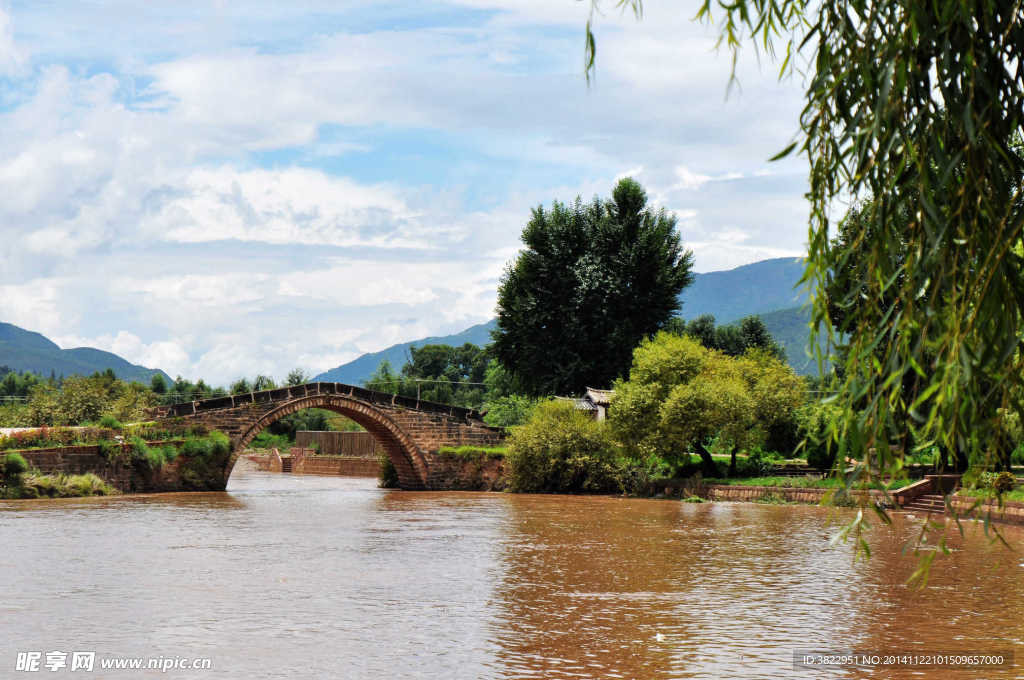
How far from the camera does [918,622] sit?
11.2 metres

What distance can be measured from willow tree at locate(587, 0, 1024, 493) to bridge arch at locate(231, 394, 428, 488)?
33.1 meters

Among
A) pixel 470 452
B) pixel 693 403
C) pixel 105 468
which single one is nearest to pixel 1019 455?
pixel 693 403

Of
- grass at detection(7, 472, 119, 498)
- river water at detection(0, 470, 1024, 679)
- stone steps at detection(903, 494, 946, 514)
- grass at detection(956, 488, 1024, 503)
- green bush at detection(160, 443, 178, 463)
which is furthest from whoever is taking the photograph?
green bush at detection(160, 443, 178, 463)

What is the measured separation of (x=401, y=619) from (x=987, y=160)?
823 centimetres

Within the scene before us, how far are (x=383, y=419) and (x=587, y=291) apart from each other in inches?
475

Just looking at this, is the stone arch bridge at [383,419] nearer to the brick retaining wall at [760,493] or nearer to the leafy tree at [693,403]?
the leafy tree at [693,403]

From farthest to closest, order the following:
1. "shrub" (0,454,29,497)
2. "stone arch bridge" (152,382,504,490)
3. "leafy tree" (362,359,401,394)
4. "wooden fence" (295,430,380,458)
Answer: "leafy tree" (362,359,401,394) < "wooden fence" (295,430,380,458) < "stone arch bridge" (152,382,504,490) < "shrub" (0,454,29,497)

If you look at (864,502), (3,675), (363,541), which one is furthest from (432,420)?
(864,502)

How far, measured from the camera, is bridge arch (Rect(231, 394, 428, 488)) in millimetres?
37188

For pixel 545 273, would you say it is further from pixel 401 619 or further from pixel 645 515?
pixel 401 619

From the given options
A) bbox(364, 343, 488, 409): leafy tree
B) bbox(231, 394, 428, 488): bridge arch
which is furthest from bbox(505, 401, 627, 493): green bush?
bbox(364, 343, 488, 409): leafy tree

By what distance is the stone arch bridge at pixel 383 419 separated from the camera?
118 feet

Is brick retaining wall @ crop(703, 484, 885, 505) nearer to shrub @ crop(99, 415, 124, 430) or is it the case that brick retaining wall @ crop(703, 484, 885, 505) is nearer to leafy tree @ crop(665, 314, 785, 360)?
shrub @ crop(99, 415, 124, 430)

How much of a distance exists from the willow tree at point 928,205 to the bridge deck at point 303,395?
30461 millimetres
